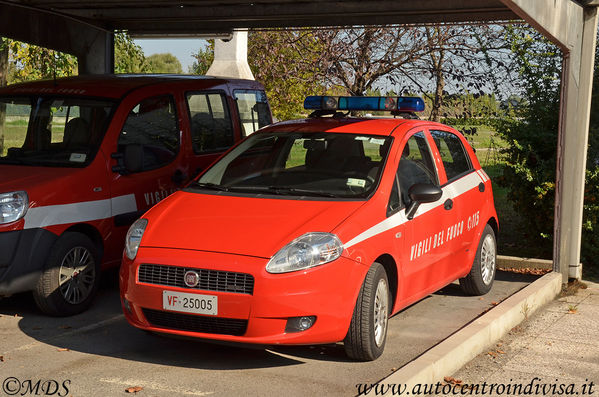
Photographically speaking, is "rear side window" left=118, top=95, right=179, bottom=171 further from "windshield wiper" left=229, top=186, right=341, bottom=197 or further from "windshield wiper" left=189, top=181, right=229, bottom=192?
"windshield wiper" left=229, top=186, right=341, bottom=197

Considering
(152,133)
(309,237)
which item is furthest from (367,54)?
(309,237)

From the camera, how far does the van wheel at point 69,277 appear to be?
7402 mm

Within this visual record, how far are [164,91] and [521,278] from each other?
4.47m

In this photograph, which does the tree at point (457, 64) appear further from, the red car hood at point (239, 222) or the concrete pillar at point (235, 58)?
the red car hood at point (239, 222)

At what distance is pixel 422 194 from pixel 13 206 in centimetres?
336

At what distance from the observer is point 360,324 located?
6.02m

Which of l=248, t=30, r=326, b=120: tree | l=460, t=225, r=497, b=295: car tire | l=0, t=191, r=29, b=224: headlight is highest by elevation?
l=248, t=30, r=326, b=120: tree

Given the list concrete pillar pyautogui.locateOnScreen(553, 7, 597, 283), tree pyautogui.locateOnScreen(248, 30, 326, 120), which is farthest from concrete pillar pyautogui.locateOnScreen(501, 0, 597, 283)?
tree pyautogui.locateOnScreen(248, 30, 326, 120)

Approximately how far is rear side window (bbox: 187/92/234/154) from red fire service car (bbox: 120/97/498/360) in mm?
1780

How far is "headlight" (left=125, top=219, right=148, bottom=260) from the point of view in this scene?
623cm

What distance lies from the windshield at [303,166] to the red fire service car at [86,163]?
123 centimetres

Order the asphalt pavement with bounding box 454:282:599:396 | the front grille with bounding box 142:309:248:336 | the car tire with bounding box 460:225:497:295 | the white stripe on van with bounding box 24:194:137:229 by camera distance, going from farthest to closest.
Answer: the car tire with bounding box 460:225:497:295 < the white stripe on van with bounding box 24:194:137:229 < the asphalt pavement with bounding box 454:282:599:396 < the front grille with bounding box 142:309:248:336

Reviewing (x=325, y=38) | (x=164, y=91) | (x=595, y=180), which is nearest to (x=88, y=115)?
(x=164, y=91)

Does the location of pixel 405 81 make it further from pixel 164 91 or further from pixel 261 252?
pixel 261 252
